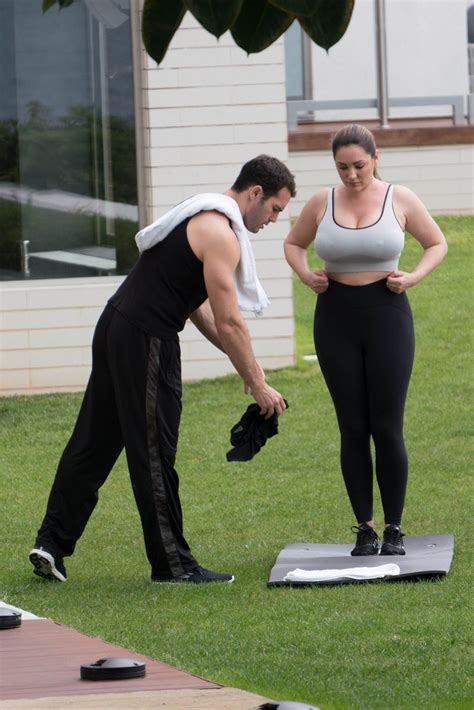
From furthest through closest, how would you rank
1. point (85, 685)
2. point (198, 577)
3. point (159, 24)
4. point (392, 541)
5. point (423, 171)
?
point (423, 171)
point (392, 541)
point (198, 577)
point (85, 685)
point (159, 24)

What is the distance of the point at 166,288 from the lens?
6258 mm

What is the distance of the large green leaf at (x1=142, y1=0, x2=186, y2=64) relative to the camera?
9.71ft

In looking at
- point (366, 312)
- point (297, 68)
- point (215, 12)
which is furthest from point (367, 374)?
point (297, 68)

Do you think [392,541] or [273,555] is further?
[273,555]

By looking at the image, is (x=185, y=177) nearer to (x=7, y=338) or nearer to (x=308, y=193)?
(x=7, y=338)

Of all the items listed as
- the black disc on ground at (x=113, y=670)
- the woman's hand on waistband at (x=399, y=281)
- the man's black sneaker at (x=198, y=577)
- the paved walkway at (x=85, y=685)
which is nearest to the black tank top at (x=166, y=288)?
the woman's hand on waistband at (x=399, y=281)

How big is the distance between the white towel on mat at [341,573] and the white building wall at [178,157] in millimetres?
5995

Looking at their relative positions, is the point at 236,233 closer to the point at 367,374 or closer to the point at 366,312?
the point at 366,312

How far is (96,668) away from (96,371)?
2.20 m

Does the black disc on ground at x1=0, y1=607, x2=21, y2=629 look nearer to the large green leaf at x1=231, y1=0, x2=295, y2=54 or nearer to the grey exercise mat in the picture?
the grey exercise mat

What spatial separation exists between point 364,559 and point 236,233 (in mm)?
1517

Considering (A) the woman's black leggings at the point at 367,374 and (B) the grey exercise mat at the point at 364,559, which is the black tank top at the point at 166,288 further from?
(B) the grey exercise mat at the point at 364,559

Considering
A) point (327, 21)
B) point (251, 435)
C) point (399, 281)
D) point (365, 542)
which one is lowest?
point (365, 542)

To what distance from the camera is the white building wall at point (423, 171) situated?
779 inches
